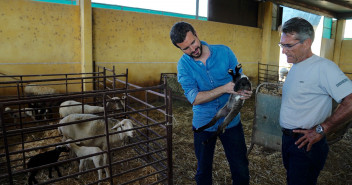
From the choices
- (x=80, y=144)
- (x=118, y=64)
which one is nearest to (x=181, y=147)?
(x=80, y=144)

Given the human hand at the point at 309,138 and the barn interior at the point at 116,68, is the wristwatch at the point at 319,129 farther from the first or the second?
the barn interior at the point at 116,68

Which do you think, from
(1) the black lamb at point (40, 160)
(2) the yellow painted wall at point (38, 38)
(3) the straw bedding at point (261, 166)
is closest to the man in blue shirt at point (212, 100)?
(3) the straw bedding at point (261, 166)

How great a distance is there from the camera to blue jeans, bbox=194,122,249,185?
216cm

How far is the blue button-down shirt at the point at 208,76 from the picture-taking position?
2133 mm

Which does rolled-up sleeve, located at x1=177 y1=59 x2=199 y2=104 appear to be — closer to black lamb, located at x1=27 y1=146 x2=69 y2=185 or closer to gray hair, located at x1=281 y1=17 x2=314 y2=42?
gray hair, located at x1=281 y1=17 x2=314 y2=42

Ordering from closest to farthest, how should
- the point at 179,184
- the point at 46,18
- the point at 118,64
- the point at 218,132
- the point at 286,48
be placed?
Answer: the point at 286,48 < the point at 218,132 < the point at 179,184 < the point at 46,18 < the point at 118,64

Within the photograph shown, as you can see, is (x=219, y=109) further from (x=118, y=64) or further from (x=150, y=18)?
(x=150, y=18)

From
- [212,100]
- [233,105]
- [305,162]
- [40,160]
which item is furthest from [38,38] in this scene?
[305,162]

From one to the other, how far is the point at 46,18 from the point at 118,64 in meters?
2.42

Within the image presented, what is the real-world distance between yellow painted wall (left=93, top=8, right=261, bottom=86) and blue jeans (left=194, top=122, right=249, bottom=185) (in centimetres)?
612

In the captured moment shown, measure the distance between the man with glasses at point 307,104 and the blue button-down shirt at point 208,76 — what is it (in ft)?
1.68

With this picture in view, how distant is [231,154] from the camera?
2188mm

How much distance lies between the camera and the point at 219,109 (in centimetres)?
217

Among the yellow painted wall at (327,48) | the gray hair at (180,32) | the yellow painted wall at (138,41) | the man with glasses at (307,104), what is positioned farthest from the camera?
the yellow painted wall at (327,48)
